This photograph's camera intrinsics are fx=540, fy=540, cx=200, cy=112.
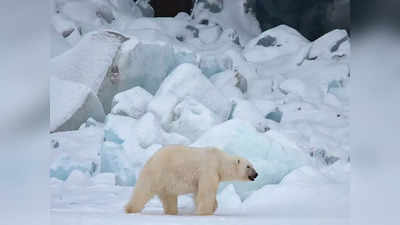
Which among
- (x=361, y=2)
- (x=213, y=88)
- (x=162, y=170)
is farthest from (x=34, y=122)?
(x=361, y=2)

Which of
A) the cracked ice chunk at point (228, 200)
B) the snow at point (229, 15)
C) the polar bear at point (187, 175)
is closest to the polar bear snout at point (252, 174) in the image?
the polar bear at point (187, 175)

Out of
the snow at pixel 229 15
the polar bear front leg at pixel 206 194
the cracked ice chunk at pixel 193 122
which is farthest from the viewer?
the snow at pixel 229 15

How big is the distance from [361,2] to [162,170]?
141 cm

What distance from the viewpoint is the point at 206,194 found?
9.48 feet

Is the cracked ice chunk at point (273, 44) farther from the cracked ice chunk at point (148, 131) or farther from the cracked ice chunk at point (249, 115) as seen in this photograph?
the cracked ice chunk at point (148, 131)

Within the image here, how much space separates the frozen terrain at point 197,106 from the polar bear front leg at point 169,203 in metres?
0.04

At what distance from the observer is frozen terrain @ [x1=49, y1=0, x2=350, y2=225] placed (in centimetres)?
297

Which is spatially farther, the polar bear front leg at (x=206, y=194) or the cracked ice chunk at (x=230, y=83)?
the cracked ice chunk at (x=230, y=83)

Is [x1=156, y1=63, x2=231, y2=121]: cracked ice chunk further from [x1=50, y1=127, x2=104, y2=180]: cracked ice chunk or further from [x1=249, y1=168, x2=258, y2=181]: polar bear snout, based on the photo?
[x1=50, y1=127, x2=104, y2=180]: cracked ice chunk

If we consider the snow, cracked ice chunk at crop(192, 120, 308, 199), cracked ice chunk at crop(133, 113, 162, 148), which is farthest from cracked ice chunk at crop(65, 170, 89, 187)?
the snow

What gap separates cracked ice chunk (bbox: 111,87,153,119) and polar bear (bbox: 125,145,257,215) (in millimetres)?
268

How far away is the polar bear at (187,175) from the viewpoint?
2.90 metres

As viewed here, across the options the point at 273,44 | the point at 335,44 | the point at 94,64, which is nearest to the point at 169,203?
the point at 94,64

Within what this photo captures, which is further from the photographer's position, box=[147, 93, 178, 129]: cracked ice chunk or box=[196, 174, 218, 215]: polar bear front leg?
box=[147, 93, 178, 129]: cracked ice chunk
